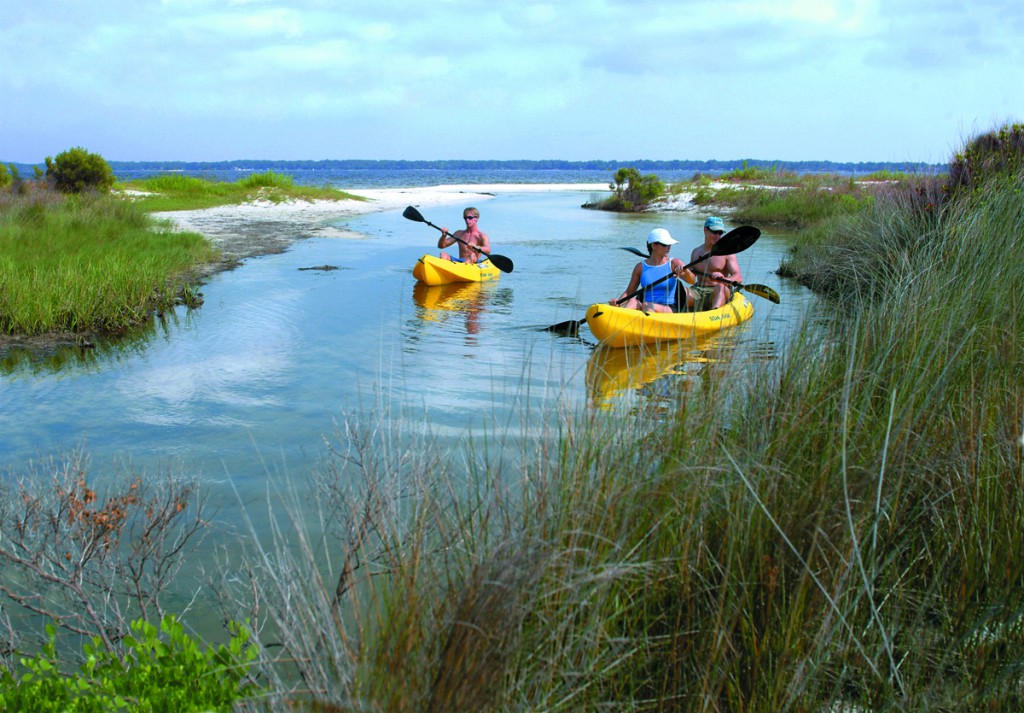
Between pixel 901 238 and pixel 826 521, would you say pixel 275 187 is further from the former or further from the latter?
pixel 826 521

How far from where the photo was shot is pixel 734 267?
11.4 metres

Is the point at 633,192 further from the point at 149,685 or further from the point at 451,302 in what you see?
the point at 149,685

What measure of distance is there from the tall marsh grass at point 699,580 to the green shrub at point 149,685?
0.70 ft

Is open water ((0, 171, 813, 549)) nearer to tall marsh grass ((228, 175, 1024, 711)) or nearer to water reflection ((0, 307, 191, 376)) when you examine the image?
water reflection ((0, 307, 191, 376))

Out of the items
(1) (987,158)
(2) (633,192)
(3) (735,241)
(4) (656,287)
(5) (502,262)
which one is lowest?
(5) (502,262)

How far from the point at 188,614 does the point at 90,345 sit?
7208 mm

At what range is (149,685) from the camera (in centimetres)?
277

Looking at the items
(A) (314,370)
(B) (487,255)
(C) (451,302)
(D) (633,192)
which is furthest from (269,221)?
(A) (314,370)

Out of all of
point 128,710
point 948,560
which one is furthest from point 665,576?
point 128,710

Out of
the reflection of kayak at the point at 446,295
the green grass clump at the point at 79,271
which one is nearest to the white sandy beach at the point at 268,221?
the green grass clump at the point at 79,271

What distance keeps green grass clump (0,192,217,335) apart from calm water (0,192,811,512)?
25.7 inches

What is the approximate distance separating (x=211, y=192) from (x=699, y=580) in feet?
114

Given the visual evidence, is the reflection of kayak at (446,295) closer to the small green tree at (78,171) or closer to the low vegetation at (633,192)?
the small green tree at (78,171)

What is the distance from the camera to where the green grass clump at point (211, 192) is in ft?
100
